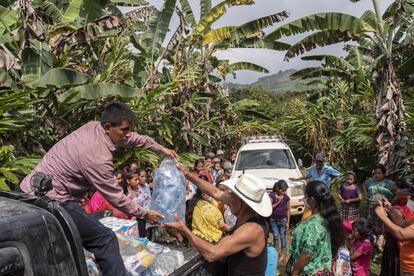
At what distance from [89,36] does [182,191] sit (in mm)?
4414

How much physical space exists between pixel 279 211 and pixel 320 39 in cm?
503

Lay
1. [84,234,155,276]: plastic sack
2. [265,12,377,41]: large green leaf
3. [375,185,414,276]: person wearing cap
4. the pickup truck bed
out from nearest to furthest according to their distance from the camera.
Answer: the pickup truck bed, [84,234,155,276]: plastic sack, [375,185,414,276]: person wearing cap, [265,12,377,41]: large green leaf

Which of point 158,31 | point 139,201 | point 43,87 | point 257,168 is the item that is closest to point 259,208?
point 139,201

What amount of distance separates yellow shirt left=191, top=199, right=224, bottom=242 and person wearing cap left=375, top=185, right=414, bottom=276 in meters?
1.81

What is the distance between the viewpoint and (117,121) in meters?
2.79

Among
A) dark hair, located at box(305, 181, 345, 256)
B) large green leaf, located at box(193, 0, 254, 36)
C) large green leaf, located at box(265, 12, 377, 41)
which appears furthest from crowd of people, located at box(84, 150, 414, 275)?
large green leaf, located at box(193, 0, 254, 36)

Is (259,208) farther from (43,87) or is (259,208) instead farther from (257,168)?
(257,168)

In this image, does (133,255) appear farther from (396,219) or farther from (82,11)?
(82,11)

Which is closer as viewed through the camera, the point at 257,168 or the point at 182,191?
the point at 182,191

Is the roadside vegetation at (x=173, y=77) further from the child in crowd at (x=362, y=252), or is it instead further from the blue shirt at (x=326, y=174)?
the child in crowd at (x=362, y=252)

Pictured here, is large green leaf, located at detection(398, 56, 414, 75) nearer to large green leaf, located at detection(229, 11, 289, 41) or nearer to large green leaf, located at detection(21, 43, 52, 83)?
large green leaf, located at detection(229, 11, 289, 41)

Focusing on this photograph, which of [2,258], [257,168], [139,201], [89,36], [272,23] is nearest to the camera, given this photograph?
[2,258]

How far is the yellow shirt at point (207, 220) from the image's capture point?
5141 millimetres

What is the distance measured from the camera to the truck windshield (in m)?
10.4
